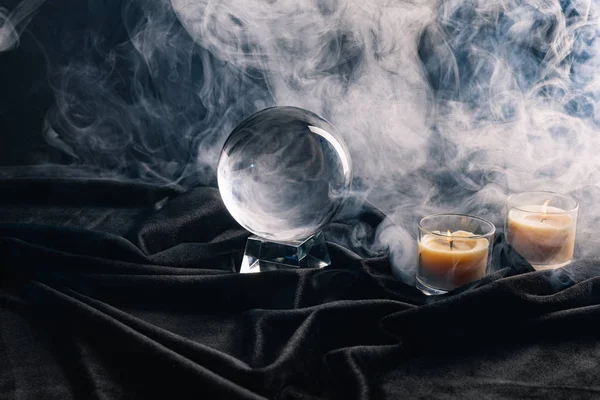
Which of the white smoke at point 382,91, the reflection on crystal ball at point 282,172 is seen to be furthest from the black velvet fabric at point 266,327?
the white smoke at point 382,91

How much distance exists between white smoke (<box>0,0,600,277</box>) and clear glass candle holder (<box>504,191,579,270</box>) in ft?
1.40

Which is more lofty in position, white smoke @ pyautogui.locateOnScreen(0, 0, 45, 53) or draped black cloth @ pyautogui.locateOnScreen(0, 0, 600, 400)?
white smoke @ pyautogui.locateOnScreen(0, 0, 45, 53)

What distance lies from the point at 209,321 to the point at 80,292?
372 mm

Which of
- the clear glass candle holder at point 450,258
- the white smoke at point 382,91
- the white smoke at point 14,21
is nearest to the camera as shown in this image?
the clear glass candle holder at point 450,258

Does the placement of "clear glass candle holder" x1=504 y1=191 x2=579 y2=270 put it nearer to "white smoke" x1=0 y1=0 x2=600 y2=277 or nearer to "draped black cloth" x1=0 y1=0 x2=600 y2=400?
"draped black cloth" x1=0 y1=0 x2=600 y2=400

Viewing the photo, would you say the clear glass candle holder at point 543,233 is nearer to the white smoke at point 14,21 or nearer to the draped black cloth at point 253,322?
the draped black cloth at point 253,322

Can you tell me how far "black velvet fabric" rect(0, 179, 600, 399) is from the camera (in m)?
1.31

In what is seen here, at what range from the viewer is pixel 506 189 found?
A: 2.50 meters

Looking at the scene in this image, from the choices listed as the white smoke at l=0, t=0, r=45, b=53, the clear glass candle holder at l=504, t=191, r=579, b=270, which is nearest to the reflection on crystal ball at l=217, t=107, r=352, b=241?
the clear glass candle holder at l=504, t=191, r=579, b=270

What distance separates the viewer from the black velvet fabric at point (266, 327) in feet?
4.31

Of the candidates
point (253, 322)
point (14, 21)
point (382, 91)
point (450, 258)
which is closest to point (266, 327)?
point (253, 322)

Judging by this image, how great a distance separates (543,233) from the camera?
5.84 ft

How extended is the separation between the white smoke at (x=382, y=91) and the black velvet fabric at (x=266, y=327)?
0.67 m

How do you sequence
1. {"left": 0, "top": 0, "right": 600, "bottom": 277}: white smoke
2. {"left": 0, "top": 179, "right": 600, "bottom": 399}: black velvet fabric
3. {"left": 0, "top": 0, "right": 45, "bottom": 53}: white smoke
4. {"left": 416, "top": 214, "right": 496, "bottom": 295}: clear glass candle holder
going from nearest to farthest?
1. {"left": 0, "top": 179, "right": 600, "bottom": 399}: black velvet fabric
2. {"left": 416, "top": 214, "right": 496, "bottom": 295}: clear glass candle holder
3. {"left": 0, "top": 0, "right": 600, "bottom": 277}: white smoke
4. {"left": 0, "top": 0, "right": 45, "bottom": 53}: white smoke
